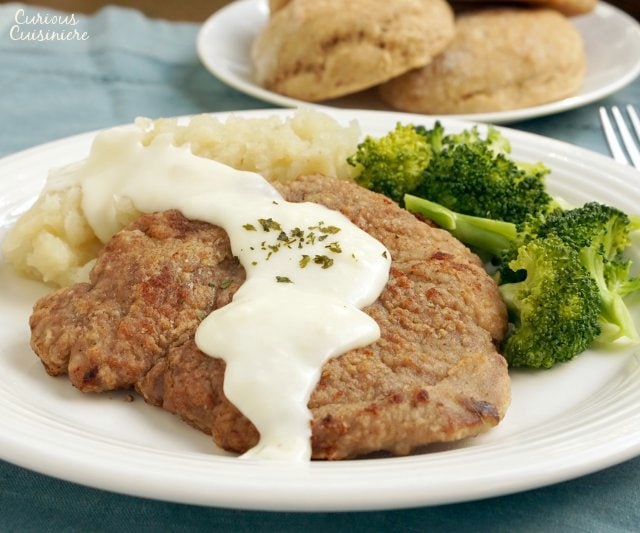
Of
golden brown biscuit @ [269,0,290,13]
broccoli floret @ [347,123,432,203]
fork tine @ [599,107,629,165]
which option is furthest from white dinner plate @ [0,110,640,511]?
golden brown biscuit @ [269,0,290,13]

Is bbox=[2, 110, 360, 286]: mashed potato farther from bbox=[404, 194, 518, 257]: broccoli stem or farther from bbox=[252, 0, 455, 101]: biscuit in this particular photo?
bbox=[252, 0, 455, 101]: biscuit

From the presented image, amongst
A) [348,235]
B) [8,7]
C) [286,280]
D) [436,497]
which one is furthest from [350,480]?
[8,7]

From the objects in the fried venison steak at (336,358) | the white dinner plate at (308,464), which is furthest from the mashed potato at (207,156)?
the fried venison steak at (336,358)

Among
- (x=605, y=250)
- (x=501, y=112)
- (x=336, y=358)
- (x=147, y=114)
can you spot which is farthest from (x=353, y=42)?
(x=336, y=358)

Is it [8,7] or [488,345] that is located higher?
[488,345]

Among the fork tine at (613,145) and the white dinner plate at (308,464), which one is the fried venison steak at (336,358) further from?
the fork tine at (613,145)

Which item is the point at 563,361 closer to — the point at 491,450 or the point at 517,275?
the point at 517,275

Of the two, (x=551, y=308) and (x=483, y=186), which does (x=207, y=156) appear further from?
(x=551, y=308)
